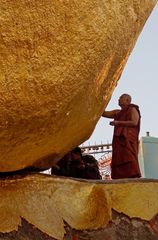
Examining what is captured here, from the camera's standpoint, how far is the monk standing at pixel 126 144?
11.5 ft

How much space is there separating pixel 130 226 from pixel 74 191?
11.3 inches

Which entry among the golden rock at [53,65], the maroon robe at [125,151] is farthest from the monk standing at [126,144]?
the golden rock at [53,65]

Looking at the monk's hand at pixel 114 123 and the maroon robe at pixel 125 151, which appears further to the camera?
the monk's hand at pixel 114 123

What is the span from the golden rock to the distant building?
387 cm

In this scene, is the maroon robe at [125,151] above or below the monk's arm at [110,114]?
below

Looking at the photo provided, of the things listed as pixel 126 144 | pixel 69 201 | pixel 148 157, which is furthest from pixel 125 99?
pixel 148 157

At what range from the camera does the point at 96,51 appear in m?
1.92

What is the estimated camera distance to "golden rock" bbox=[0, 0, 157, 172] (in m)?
1.77

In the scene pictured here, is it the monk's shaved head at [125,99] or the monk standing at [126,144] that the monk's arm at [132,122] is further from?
the monk's shaved head at [125,99]

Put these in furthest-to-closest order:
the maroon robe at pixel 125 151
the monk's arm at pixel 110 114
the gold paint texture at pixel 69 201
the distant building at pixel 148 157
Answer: the distant building at pixel 148 157 < the monk's arm at pixel 110 114 < the maroon robe at pixel 125 151 < the gold paint texture at pixel 69 201

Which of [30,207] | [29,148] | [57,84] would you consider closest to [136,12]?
[57,84]

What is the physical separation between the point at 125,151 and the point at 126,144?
5 centimetres

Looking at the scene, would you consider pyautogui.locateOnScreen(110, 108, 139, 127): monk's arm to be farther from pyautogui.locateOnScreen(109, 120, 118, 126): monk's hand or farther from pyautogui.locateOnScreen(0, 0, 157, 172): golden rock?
pyautogui.locateOnScreen(0, 0, 157, 172): golden rock

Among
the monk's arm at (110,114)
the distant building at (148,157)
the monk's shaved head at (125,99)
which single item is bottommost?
the distant building at (148,157)
